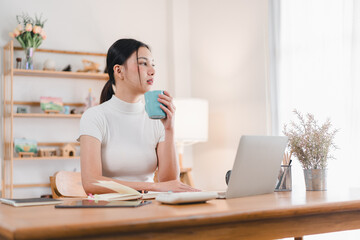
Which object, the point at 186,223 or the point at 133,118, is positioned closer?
the point at 186,223

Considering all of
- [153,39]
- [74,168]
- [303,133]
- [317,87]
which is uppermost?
[153,39]

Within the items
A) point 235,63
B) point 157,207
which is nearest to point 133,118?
point 157,207

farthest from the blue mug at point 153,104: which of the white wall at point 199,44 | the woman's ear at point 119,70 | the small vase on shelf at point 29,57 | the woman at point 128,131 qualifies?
the small vase on shelf at point 29,57

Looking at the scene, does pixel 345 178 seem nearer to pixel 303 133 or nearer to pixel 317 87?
pixel 317 87

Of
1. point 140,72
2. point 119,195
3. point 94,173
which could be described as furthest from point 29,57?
point 119,195

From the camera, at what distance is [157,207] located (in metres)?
1.13

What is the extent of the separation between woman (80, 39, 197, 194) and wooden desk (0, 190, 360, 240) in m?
0.66

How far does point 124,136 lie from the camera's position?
1.95m

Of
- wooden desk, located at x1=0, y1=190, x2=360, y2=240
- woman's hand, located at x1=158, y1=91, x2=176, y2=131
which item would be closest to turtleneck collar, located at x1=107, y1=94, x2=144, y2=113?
→ woman's hand, located at x1=158, y1=91, x2=176, y2=131

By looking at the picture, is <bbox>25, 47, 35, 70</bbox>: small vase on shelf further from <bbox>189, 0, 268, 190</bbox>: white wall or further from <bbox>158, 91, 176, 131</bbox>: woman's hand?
<bbox>158, 91, 176, 131</bbox>: woman's hand

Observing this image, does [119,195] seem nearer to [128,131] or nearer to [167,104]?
[167,104]

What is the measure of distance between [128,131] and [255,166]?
0.73 metres

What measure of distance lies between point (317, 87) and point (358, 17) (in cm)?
54

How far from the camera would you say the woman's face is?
195 cm
